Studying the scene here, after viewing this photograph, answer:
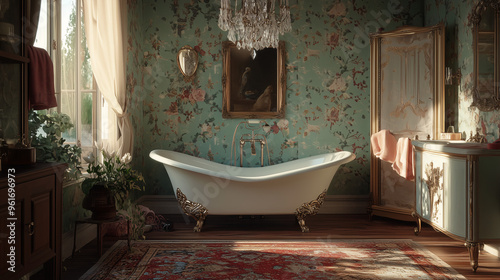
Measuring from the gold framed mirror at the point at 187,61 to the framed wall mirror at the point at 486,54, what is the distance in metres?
2.77

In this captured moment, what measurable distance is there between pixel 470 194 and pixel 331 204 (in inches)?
87.2

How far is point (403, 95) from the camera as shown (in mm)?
4586

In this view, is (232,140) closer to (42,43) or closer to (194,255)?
(194,255)

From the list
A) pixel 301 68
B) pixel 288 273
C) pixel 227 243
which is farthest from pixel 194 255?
pixel 301 68

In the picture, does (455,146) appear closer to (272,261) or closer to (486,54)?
(486,54)

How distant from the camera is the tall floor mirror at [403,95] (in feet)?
14.5

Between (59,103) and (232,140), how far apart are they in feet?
7.02

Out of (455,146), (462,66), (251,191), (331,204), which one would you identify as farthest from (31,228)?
(462,66)

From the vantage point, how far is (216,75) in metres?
5.11

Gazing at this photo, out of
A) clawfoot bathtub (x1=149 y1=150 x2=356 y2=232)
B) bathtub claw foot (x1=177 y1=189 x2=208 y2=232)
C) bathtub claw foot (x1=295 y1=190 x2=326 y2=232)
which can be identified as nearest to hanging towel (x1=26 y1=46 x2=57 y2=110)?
clawfoot bathtub (x1=149 y1=150 x2=356 y2=232)

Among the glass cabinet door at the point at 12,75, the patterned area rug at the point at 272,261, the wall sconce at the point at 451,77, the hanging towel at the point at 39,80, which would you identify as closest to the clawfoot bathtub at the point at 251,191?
the patterned area rug at the point at 272,261

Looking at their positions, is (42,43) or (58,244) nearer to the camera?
(58,244)

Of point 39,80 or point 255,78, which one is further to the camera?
point 255,78

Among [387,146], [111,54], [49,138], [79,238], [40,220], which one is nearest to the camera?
[40,220]
